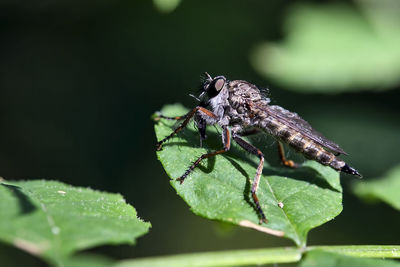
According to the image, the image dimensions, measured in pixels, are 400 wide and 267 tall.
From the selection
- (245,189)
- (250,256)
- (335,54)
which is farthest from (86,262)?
(335,54)

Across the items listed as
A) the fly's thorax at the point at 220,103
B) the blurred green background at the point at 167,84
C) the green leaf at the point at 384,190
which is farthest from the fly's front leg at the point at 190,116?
the blurred green background at the point at 167,84

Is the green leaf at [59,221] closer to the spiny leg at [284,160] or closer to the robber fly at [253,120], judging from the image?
the robber fly at [253,120]

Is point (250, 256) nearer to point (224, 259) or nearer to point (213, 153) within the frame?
point (224, 259)

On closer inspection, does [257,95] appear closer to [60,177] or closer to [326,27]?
[326,27]

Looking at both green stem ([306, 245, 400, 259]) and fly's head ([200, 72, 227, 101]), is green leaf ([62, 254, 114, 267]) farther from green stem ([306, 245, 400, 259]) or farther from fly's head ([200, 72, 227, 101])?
fly's head ([200, 72, 227, 101])

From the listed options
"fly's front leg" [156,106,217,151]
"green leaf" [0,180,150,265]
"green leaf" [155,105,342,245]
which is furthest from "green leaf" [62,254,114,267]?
"fly's front leg" [156,106,217,151]

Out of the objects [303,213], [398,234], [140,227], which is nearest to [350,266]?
[303,213]
